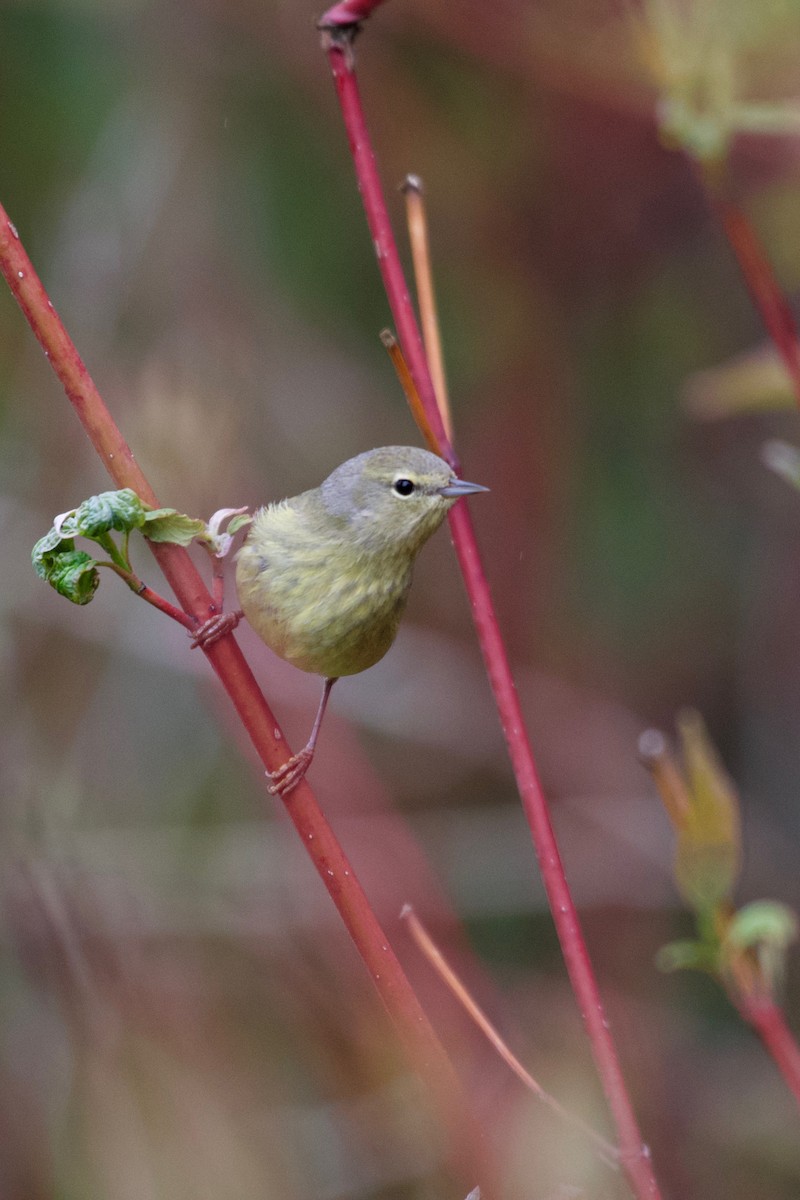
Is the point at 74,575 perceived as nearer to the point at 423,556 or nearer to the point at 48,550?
the point at 48,550

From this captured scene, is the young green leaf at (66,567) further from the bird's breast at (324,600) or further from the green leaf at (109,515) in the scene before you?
the bird's breast at (324,600)

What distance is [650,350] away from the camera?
4.69 metres

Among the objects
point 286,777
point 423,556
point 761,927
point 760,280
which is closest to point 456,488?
point 760,280

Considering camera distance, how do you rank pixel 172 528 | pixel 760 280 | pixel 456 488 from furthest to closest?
pixel 456 488 → pixel 760 280 → pixel 172 528

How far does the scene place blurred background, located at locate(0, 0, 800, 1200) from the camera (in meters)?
3.49

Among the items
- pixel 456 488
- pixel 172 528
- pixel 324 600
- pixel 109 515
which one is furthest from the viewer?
pixel 324 600

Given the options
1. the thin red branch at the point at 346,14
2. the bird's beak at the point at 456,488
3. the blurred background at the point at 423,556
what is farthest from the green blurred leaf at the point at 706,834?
the blurred background at the point at 423,556

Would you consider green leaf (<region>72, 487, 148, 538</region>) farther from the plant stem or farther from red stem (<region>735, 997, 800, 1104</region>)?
red stem (<region>735, 997, 800, 1104</region>)

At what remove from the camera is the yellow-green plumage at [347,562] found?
7.78 feet

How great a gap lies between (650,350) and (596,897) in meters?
1.97

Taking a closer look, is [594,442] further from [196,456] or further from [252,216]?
[196,456]

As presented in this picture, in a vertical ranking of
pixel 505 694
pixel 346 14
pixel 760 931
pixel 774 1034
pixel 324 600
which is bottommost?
pixel 774 1034

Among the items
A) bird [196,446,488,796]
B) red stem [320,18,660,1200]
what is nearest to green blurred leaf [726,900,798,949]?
red stem [320,18,660,1200]

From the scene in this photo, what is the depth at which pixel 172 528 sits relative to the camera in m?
1.47
